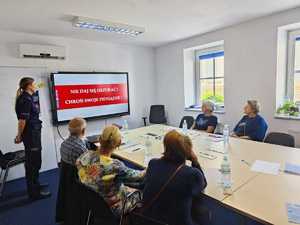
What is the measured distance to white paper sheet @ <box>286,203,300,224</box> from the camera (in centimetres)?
114

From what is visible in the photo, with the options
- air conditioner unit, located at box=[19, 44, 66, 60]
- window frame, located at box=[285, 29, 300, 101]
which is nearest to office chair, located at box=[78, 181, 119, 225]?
air conditioner unit, located at box=[19, 44, 66, 60]

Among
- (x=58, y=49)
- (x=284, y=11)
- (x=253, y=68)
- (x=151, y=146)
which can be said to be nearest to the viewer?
(x=151, y=146)

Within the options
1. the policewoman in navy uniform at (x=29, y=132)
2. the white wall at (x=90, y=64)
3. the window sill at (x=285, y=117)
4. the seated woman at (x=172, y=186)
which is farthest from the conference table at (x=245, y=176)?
the white wall at (x=90, y=64)

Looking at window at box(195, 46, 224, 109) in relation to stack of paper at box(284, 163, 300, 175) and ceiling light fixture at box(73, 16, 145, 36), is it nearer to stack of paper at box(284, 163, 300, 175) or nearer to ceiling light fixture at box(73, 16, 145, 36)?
ceiling light fixture at box(73, 16, 145, 36)

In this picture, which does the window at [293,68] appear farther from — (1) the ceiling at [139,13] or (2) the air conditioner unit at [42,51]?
(2) the air conditioner unit at [42,51]

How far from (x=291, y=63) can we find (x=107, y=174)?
3272 millimetres

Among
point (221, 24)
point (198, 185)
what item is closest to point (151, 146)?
point (198, 185)

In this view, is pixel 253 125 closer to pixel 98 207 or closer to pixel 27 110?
pixel 98 207

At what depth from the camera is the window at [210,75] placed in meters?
4.32

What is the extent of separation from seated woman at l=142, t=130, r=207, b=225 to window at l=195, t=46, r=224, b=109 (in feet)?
10.2

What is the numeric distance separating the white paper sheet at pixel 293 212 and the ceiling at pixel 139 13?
2.25 meters

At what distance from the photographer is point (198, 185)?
131 cm

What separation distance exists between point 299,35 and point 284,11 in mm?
469

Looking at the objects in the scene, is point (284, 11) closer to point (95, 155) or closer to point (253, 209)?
point (253, 209)
